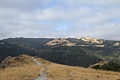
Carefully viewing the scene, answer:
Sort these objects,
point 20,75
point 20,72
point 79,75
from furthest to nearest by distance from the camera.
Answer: point 20,72 < point 79,75 < point 20,75

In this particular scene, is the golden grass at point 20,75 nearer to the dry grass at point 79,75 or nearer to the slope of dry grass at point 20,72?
the slope of dry grass at point 20,72

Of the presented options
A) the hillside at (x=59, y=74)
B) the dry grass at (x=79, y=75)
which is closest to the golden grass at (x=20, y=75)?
the hillside at (x=59, y=74)

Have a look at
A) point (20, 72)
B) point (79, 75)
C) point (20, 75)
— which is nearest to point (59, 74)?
point (79, 75)

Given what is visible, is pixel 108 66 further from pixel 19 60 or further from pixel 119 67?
pixel 19 60

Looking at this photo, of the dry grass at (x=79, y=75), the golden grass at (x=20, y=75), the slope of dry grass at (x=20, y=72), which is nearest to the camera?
the golden grass at (x=20, y=75)

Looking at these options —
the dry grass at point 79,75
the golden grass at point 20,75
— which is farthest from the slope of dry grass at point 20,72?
the dry grass at point 79,75

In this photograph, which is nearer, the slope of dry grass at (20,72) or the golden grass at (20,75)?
the golden grass at (20,75)

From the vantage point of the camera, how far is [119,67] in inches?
4564

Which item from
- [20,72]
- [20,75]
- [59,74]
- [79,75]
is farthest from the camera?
[20,72]

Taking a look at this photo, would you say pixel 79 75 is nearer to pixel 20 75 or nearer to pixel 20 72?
pixel 20 75

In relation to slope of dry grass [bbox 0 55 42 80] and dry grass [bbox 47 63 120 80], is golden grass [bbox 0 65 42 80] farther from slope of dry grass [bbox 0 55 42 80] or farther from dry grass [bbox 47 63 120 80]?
dry grass [bbox 47 63 120 80]

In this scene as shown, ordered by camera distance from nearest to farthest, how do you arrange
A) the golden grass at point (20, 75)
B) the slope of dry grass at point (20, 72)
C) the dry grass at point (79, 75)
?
the golden grass at point (20, 75) → the dry grass at point (79, 75) → the slope of dry grass at point (20, 72)

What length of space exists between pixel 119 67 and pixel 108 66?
22.5 ft

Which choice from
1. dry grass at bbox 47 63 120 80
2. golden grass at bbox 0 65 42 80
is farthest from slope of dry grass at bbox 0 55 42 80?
dry grass at bbox 47 63 120 80
